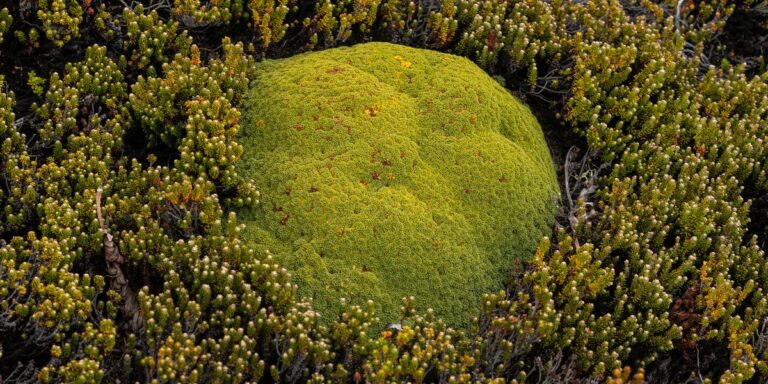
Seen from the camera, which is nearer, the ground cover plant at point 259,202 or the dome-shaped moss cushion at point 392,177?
the ground cover plant at point 259,202

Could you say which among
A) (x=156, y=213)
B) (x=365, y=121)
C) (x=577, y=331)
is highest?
(x=365, y=121)

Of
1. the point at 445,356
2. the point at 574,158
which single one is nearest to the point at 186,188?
the point at 445,356

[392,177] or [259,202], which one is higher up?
[392,177]

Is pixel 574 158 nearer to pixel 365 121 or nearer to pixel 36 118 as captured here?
pixel 365 121

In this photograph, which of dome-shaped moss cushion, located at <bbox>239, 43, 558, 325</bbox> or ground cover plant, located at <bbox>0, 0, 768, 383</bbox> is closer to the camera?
ground cover plant, located at <bbox>0, 0, 768, 383</bbox>

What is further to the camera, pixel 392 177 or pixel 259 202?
pixel 392 177
